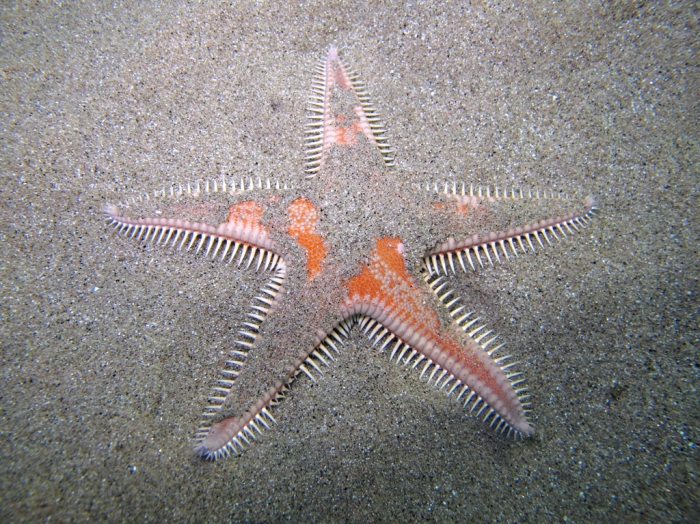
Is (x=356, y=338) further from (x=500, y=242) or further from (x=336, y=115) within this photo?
(x=336, y=115)

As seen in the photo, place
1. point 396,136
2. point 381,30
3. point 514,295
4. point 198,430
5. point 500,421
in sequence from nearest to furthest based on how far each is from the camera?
point 500,421 → point 198,430 → point 514,295 → point 396,136 → point 381,30

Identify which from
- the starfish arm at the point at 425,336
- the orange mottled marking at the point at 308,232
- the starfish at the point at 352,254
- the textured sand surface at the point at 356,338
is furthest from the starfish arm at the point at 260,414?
the orange mottled marking at the point at 308,232

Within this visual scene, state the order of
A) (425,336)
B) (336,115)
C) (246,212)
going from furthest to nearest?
1. (336,115)
2. (246,212)
3. (425,336)

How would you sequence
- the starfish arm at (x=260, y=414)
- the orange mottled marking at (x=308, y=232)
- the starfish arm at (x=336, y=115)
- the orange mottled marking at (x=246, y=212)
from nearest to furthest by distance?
the starfish arm at (x=260, y=414) < the orange mottled marking at (x=308, y=232) < the orange mottled marking at (x=246, y=212) < the starfish arm at (x=336, y=115)

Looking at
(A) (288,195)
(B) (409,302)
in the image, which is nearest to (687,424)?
(B) (409,302)

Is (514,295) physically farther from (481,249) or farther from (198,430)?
(198,430)

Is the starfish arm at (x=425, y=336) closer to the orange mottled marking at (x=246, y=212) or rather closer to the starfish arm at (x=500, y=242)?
the starfish arm at (x=500, y=242)

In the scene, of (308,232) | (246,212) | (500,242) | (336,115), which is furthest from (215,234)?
(500,242)
